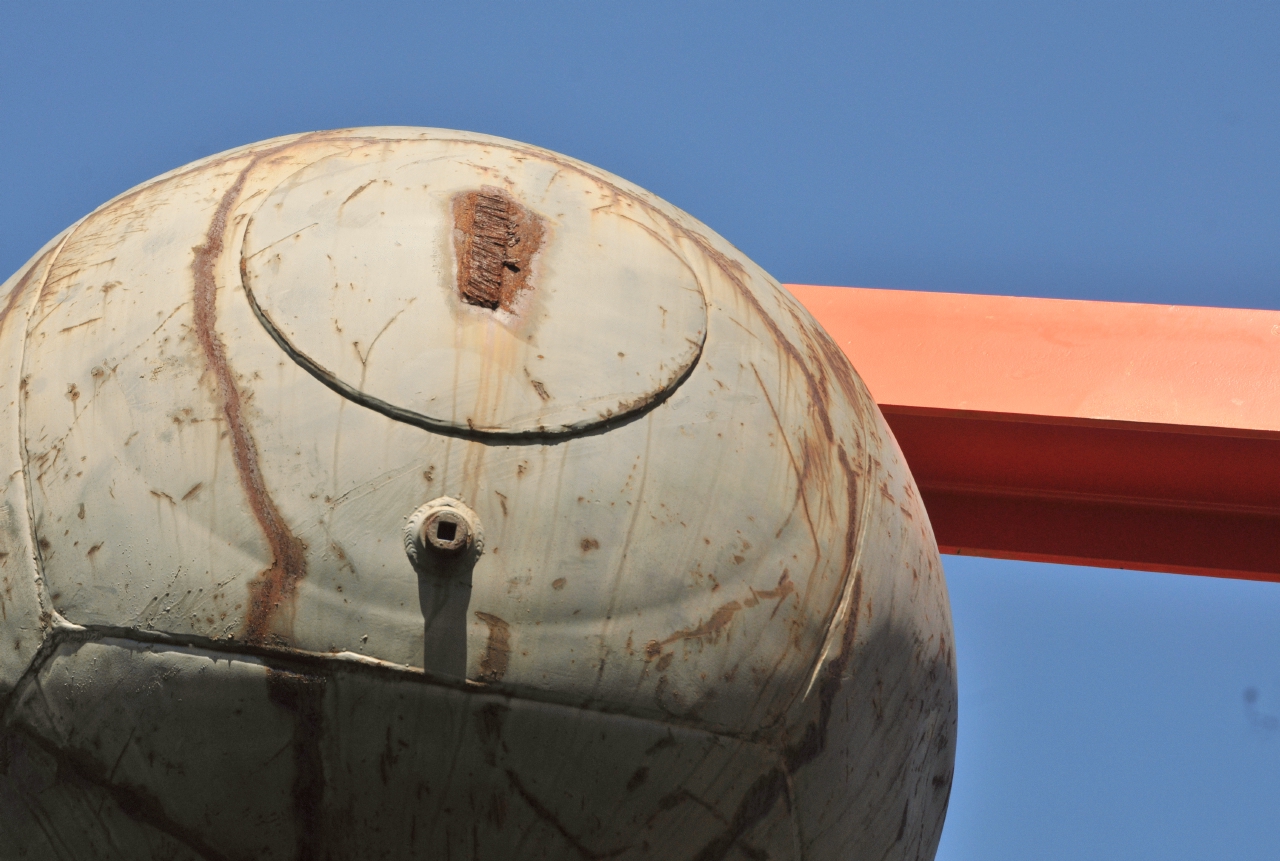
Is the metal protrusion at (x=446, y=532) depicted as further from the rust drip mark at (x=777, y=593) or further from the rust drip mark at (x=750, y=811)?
the rust drip mark at (x=750, y=811)

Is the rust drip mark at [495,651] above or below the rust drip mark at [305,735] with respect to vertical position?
above

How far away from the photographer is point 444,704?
174cm

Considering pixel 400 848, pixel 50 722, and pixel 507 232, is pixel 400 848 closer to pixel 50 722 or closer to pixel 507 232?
pixel 50 722

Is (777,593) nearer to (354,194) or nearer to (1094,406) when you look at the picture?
(354,194)

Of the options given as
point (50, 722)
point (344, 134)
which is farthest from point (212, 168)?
point (50, 722)

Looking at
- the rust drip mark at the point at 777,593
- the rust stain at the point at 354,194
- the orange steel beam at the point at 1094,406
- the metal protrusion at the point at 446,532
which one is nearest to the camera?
the metal protrusion at the point at 446,532

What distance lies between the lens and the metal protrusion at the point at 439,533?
67.9 inches

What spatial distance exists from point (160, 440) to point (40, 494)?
184 millimetres

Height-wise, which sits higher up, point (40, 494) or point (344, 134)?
point (344, 134)

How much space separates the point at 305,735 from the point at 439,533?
0.30m

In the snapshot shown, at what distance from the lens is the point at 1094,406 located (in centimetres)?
395

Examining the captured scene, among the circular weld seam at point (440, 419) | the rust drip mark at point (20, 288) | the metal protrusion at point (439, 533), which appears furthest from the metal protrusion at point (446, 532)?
the rust drip mark at point (20, 288)

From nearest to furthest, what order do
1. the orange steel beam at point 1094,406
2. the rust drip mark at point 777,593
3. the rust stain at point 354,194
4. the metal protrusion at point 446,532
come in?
the metal protrusion at point 446,532 < the rust drip mark at point 777,593 < the rust stain at point 354,194 < the orange steel beam at point 1094,406

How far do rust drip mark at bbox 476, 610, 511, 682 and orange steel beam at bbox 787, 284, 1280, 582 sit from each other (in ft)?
7.70
